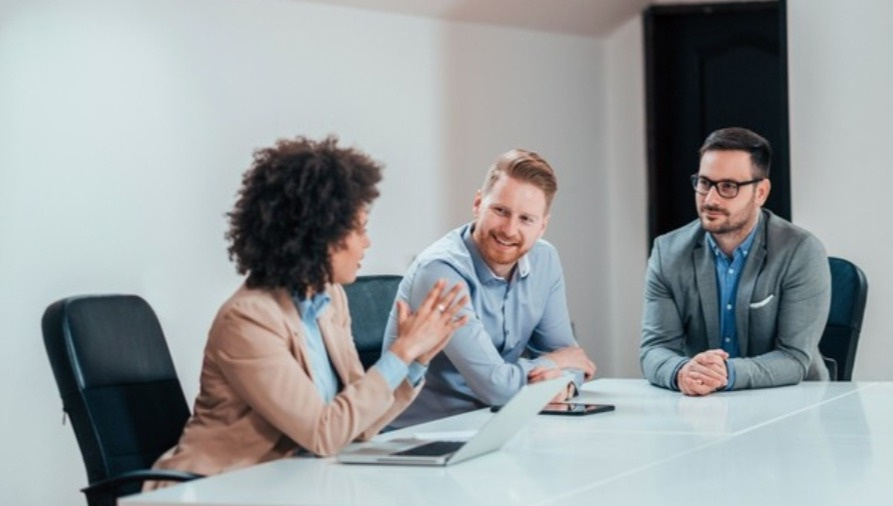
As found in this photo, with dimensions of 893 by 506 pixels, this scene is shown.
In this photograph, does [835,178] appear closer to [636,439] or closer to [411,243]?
[411,243]

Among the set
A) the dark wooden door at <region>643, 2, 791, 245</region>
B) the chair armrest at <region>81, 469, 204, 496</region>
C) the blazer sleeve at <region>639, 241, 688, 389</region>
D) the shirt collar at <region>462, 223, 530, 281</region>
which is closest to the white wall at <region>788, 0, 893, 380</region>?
the dark wooden door at <region>643, 2, 791, 245</region>

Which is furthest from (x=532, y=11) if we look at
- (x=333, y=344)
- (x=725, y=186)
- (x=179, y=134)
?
(x=333, y=344)

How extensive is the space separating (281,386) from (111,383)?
0.49 metres

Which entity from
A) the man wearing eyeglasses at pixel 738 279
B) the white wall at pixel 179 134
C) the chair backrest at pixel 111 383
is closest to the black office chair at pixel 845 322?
the man wearing eyeglasses at pixel 738 279

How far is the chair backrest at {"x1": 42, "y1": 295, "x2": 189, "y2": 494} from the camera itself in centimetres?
278

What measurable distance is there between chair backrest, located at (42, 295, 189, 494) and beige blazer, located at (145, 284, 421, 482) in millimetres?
192

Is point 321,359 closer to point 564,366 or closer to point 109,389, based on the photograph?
point 109,389

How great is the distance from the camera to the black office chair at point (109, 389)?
2.78 m

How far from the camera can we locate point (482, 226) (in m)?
3.70

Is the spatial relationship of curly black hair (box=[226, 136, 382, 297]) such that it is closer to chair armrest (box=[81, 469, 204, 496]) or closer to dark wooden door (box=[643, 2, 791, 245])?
chair armrest (box=[81, 469, 204, 496])

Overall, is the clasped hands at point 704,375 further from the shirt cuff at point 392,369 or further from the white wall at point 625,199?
the white wall at point 625,199

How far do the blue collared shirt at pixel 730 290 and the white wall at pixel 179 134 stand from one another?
5.33 ft

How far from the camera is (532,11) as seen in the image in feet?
21.3

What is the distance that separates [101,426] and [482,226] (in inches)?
49.7
